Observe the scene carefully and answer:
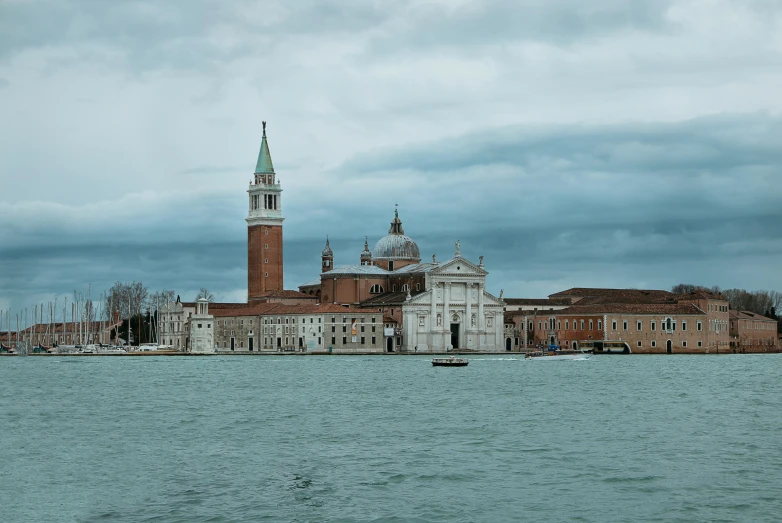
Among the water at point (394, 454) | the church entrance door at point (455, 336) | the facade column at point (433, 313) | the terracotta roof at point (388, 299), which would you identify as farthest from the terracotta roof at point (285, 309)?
the water at point (394, 454)

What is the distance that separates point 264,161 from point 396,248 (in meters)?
12.3

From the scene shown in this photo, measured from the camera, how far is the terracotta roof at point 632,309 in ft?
293

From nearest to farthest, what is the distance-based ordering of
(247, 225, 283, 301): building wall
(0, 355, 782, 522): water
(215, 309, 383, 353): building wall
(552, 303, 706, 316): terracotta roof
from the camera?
1. (0, 355, 782, 522): water
2. (215, 309, 383, 353): building wall
3. (552, 303, 706, 316): terracotta roof
4. (247, 225, 283, 301): building wall

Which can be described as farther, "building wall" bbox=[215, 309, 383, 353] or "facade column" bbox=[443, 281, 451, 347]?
"facade column" bbox=[443, 281, 451, 347]

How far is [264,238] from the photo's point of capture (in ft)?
310

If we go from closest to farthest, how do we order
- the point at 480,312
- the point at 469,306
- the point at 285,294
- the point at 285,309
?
the point at 285,309 → the point at 469,306 → the point at 480,312 → the point at 285,294

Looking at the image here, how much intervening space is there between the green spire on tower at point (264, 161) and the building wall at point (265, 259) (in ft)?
14.8

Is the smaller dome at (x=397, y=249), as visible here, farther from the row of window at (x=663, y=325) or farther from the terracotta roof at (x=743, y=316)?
the terracotta roof at (x=743, y=316)

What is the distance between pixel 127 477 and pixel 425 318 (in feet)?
228

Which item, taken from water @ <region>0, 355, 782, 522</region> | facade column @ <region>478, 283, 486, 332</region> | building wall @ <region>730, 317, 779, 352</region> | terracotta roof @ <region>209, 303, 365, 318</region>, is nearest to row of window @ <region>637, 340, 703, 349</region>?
building wall @ <region>730, 317, 779, 352</region>

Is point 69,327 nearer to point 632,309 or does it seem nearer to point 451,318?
point 451,318

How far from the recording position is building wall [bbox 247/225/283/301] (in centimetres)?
9456

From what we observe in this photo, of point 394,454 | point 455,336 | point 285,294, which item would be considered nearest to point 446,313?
point 455,336

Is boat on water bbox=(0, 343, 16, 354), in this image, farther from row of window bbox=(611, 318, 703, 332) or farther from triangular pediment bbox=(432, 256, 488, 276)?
row of window bbox=(611, 318, 703, 332)
